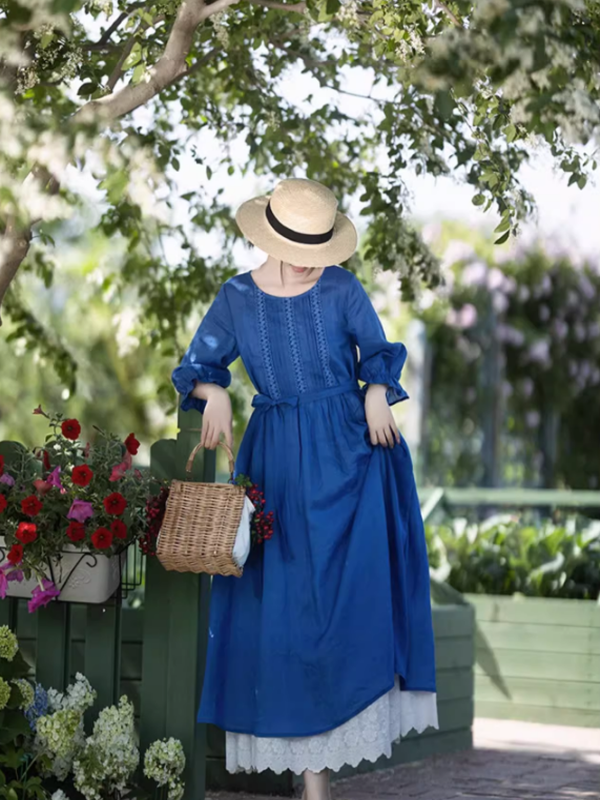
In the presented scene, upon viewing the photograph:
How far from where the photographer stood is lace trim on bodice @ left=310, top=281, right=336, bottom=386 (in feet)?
10.6

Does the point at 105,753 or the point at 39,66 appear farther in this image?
the point at 39,66

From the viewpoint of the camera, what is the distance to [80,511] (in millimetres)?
3045

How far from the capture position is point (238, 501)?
9.71 ft

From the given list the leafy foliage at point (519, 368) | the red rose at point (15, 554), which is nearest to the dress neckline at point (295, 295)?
the red rose at point (15, 554)

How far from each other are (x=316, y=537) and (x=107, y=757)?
82 centimetres

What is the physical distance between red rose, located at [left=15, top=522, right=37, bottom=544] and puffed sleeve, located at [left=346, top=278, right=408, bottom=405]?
3.19 feet

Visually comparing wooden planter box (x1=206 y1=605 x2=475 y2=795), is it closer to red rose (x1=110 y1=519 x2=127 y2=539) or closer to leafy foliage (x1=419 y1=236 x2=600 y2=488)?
red rose (x1=110 y1=519 x2=127 y2=539)

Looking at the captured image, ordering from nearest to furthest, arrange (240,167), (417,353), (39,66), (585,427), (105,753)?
(105,753), (39,66), (240,167), (417,353), (585,427)

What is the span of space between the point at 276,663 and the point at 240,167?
7.94 ft

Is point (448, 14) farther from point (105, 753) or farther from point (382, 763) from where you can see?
point (382, 763)

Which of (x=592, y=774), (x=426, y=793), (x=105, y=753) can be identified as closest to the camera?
(x=105, y=753)

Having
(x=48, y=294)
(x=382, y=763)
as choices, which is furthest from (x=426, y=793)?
(x=48, y=294)

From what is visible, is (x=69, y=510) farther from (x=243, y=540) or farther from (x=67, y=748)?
(x=67, y=748)

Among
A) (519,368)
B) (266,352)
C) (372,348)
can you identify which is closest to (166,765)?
(266,352)
